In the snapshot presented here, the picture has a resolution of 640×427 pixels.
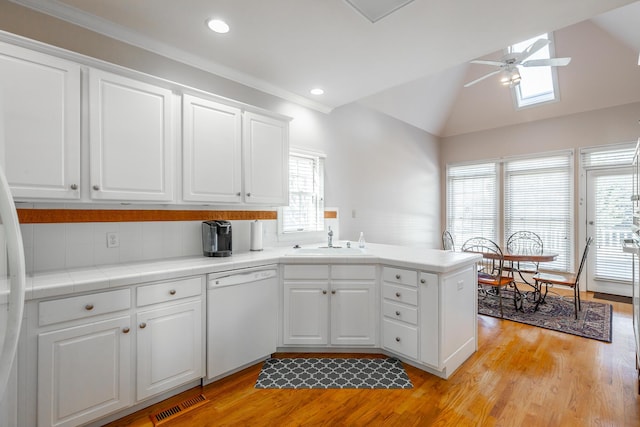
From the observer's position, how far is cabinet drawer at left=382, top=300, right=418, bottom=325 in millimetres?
2402

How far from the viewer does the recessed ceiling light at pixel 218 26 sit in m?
2.20

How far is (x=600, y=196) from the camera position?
15.5 feet

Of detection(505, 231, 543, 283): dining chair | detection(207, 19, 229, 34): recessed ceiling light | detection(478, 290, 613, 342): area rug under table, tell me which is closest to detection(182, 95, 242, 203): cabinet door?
detection(207, 19, 229, 34): recessed ceiling light

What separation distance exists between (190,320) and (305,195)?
6.56 ft

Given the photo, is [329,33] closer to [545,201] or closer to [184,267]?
[184,267]

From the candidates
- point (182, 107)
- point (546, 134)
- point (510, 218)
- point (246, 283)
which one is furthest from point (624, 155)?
point (182, 107)

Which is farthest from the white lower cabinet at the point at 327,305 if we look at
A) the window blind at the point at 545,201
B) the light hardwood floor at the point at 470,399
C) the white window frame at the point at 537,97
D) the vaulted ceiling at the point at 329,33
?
the white window frame at the point at 537,97

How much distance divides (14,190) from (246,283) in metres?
1.49

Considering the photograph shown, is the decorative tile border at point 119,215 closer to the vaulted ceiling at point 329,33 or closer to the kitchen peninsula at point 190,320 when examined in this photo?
the kitchen peninsula at point 190,320

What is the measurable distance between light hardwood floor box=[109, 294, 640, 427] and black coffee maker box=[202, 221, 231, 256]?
1.01 meters

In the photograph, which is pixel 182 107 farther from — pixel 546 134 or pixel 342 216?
pixel 546 134

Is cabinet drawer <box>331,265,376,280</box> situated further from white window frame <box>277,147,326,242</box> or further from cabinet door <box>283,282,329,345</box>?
white window frame <box>277,147,326,242</box>

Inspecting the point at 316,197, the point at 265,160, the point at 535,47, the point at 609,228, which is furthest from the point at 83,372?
the point at 609,228

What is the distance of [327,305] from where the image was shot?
2.68 meters
